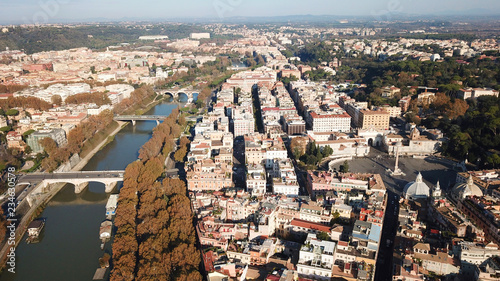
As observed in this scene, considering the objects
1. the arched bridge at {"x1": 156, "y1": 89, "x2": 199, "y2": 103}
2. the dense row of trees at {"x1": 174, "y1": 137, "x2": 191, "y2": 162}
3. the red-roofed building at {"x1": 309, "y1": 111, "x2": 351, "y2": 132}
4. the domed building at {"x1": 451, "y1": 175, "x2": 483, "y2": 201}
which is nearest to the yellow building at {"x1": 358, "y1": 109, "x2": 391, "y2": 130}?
the red-roofed building at {"x1": 309, "y1": 111, "x2": 351, "y2": 132}

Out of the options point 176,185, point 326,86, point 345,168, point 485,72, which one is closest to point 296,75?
point 326,86

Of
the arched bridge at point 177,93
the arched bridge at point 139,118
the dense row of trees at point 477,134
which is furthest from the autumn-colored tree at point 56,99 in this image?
the dense row of trees at point 477,134

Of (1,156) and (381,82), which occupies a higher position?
(381,82)

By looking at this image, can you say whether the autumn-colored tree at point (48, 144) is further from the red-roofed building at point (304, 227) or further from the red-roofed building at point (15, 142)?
the red-roofed building at point (304, 227)

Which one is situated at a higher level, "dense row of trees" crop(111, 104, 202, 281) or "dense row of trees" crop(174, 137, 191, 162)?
"dense row of trees" crop(174, 137, 191, 162)

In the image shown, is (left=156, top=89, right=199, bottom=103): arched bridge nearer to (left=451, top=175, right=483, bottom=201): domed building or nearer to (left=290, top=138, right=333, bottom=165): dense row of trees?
(left=290, top=138, right=333, bottom=165): dense row of trees

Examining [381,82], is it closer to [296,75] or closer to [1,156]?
[296,75]
